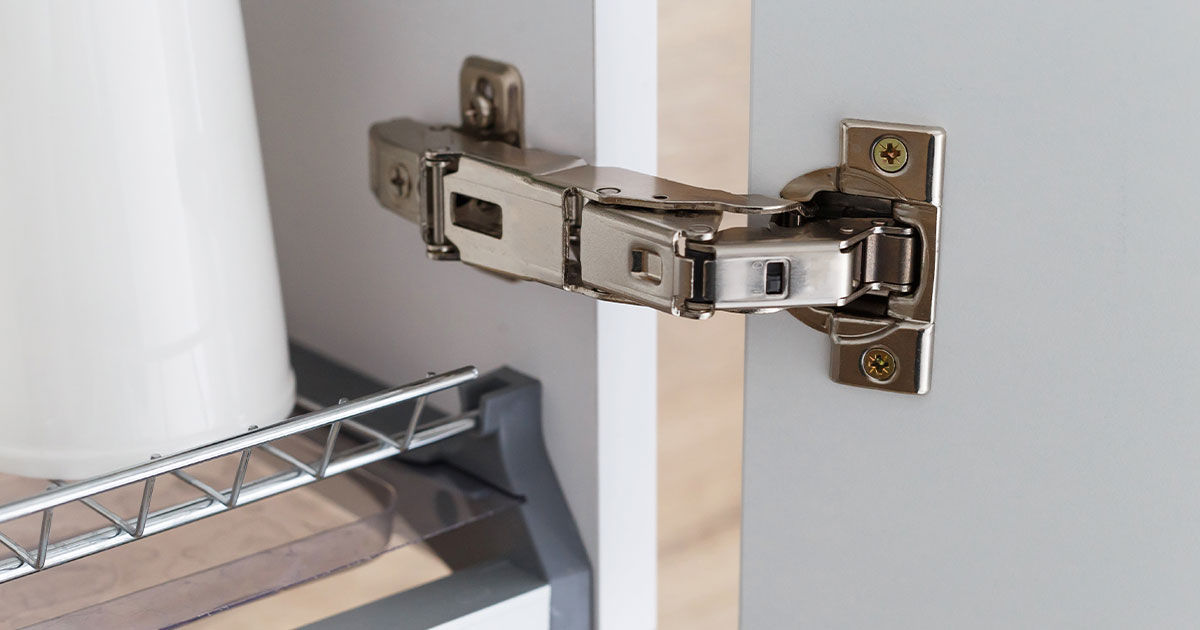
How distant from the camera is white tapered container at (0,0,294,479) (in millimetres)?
331

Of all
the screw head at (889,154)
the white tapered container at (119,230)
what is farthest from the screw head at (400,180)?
the screw head at (889,154)

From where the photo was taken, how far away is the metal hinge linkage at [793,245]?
0.90 feet

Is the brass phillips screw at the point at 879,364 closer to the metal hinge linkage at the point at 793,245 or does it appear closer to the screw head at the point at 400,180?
the metal hinge linkage at the point at 793,245

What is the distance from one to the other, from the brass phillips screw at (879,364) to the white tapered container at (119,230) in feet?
0.69

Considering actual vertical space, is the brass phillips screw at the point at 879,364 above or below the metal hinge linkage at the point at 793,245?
below

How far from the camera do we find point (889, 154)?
0.28m

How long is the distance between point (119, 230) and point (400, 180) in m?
0.11

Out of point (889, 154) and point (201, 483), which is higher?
point (889, 154)

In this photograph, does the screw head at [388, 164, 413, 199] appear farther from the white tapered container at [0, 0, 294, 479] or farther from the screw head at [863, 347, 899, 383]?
the screw head at [863, 347, 899, 383]

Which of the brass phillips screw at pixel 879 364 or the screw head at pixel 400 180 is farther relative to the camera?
the screw head at pixel 400 180

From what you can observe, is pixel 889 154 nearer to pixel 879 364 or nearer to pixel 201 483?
pixel 879 364

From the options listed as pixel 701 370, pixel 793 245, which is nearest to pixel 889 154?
pixel 793 245

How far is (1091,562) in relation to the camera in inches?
10.5

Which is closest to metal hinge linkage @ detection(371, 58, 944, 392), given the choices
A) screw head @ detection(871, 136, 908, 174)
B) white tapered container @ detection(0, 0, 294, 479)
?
screw head @ detection(871, 136, 908, 174)
